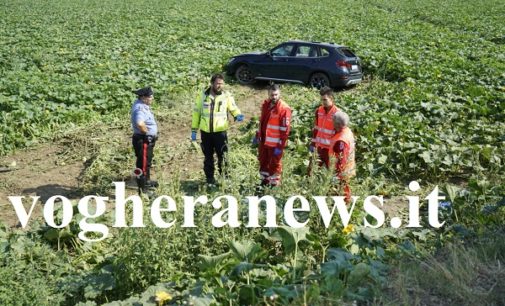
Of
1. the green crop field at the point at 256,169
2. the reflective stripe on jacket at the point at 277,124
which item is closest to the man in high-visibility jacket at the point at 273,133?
the reflective stripe on jacket at the point at 277,124

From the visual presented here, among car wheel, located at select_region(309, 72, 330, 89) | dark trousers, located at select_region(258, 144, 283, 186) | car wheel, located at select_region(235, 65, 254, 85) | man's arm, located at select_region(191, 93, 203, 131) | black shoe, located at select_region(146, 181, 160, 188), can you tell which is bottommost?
black shoe, located at select_region(146, 181, 160, 188)

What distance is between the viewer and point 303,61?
1486cm

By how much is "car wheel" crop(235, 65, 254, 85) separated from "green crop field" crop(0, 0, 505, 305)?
17.8 inches

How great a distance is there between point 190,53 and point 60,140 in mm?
8785

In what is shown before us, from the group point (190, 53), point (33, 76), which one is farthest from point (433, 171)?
point (190, 53)

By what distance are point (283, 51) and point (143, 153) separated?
27.2 feet

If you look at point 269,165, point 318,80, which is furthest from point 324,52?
point 269,165

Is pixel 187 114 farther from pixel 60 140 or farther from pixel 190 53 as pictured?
pixel 190 53

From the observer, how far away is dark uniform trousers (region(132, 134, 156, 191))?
26.8 ft

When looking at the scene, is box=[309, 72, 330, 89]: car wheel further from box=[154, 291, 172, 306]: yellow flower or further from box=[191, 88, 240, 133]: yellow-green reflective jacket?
box=[154, 291, 172, 306]: yellow flower

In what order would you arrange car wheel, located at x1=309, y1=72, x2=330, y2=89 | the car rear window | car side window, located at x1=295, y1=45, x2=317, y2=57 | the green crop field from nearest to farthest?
the green crop field
car wheel, located at x1=309, y1=72, x2=330, y2=89
the car rear window
car side window, located at x1=295, y1=45, x2=317, y2=57

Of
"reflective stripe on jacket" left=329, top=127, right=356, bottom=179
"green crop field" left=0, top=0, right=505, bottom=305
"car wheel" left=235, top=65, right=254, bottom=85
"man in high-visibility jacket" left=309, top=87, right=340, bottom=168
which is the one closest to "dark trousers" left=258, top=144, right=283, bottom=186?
"green crop field" left=0, top=0, right=505, bottom=305

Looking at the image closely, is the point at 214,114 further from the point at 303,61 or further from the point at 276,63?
the point at 276,63

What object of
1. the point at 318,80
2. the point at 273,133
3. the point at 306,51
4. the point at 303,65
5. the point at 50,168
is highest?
the point at 306,51
